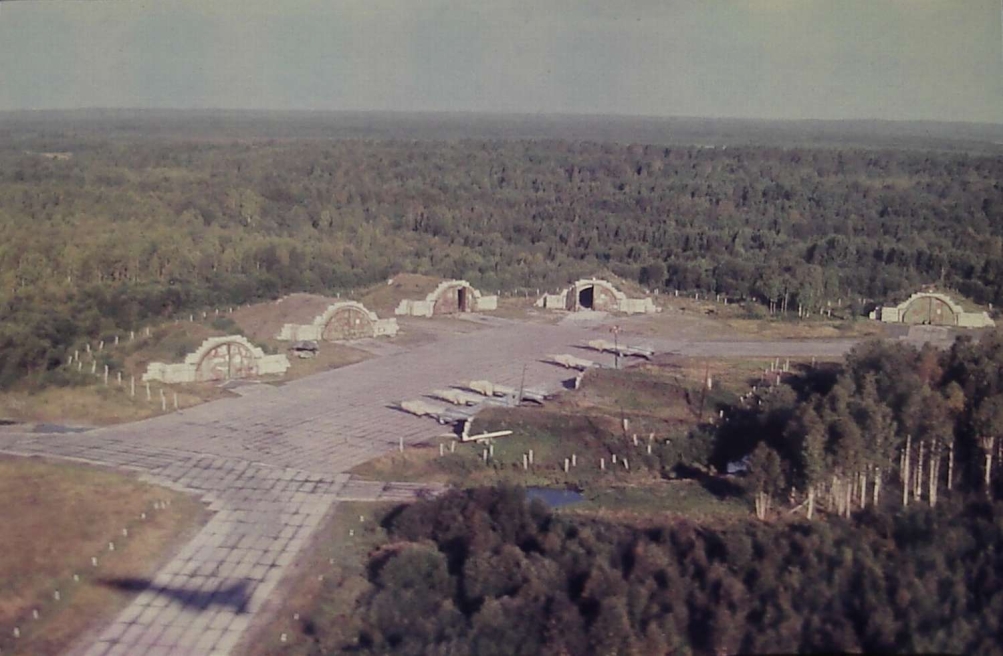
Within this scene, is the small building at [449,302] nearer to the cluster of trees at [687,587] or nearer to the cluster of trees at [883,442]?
the cluster of trees at [883,442]

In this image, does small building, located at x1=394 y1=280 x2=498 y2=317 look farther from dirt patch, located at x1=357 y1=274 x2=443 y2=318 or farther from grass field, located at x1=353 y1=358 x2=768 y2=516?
grass field, located at x1=353 y1=358 x2=768 y2=516

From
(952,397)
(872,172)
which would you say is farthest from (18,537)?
(872,172)

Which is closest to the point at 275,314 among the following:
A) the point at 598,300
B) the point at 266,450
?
the point at 598,300

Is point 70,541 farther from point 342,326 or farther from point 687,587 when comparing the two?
point 342,326

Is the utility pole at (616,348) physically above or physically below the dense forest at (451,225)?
below

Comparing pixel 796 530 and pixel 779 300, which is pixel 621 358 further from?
pixel 796 530

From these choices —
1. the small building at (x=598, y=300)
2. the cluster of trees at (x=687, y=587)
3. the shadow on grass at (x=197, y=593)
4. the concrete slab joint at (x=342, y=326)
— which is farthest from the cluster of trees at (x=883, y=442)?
the small building at (x=598, y=300)
